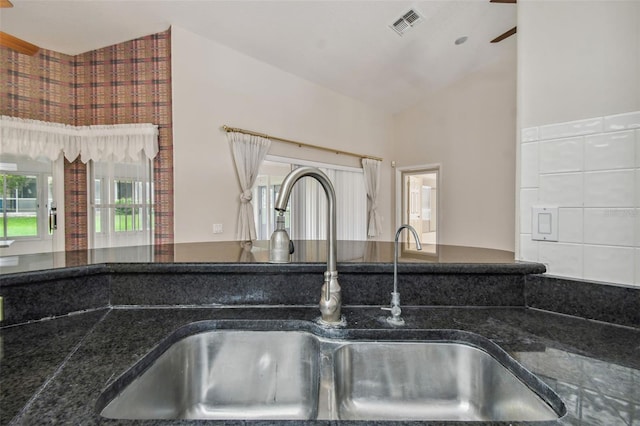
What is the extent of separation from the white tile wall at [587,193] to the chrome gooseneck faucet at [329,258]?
65 cm

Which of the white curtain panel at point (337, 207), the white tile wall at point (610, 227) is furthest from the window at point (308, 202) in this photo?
the white tile wall at point (610, 227)

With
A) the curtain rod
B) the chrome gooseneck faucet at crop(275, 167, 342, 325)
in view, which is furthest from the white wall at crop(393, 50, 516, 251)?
the chrome gooseneck faucet at crop(275, 167, 342, 325)

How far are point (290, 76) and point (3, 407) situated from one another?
4.08 meters

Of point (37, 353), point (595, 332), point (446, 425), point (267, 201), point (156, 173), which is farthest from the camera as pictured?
point (267, 201)

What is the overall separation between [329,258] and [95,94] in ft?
12.5

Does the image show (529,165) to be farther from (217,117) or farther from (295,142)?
(295,142)

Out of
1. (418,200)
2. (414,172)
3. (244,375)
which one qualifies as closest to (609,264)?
(244,375)

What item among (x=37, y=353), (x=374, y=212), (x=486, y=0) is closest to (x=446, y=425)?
(x=37, y=353)

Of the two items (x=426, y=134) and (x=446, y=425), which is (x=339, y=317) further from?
(x=426, y=134)

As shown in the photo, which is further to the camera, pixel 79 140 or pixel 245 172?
pixel 245 172

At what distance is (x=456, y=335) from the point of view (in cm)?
78

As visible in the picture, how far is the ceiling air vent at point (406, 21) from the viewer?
10.2 ft

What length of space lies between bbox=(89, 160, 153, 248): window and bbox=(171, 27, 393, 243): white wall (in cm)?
47

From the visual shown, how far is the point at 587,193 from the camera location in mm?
865
